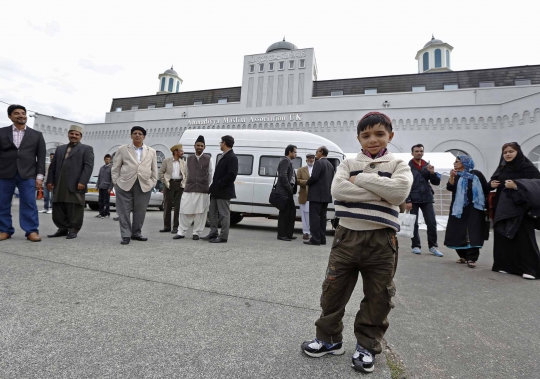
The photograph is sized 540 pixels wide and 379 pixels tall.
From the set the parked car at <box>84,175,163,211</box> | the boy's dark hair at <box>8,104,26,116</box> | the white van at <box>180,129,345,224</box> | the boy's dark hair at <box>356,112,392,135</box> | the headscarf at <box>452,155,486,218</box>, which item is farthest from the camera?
the parked car at <box>84,175,163,211</box>

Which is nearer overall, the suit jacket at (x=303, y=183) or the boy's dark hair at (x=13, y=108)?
the boy's dark hair at (x=13, y=108)

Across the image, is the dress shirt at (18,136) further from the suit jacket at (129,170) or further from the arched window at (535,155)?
the arched window at (535,155)

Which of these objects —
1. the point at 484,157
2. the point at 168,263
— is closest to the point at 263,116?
the point at 484,157

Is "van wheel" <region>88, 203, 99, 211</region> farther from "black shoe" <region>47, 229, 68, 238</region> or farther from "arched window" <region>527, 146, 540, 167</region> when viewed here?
"arched window" <region>527, 146, 540, 167</region>

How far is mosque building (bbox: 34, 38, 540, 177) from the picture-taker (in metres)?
19.4

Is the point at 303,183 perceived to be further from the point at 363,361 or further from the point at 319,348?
the point at 363,361

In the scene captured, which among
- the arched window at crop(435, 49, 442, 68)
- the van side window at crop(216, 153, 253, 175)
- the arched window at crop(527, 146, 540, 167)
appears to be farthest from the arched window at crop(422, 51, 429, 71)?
the van side window at crop(216, 153, 253, 175)

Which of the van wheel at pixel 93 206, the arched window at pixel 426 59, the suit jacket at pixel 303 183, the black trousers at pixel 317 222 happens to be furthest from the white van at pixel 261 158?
the arched window at pixel 426 59

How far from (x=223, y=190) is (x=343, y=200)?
3.85 meters

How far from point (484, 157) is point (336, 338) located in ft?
73.6

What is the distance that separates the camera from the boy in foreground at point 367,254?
5.26 feet

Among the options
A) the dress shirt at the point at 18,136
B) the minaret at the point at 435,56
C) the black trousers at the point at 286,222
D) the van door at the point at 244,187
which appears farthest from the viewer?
the minaret at the point at 435,56

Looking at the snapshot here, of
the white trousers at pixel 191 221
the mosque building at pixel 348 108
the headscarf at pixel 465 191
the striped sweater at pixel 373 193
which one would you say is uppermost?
the mosque building at pixel 348 108

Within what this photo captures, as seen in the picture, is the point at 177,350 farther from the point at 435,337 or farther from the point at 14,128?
the point at 14,128
